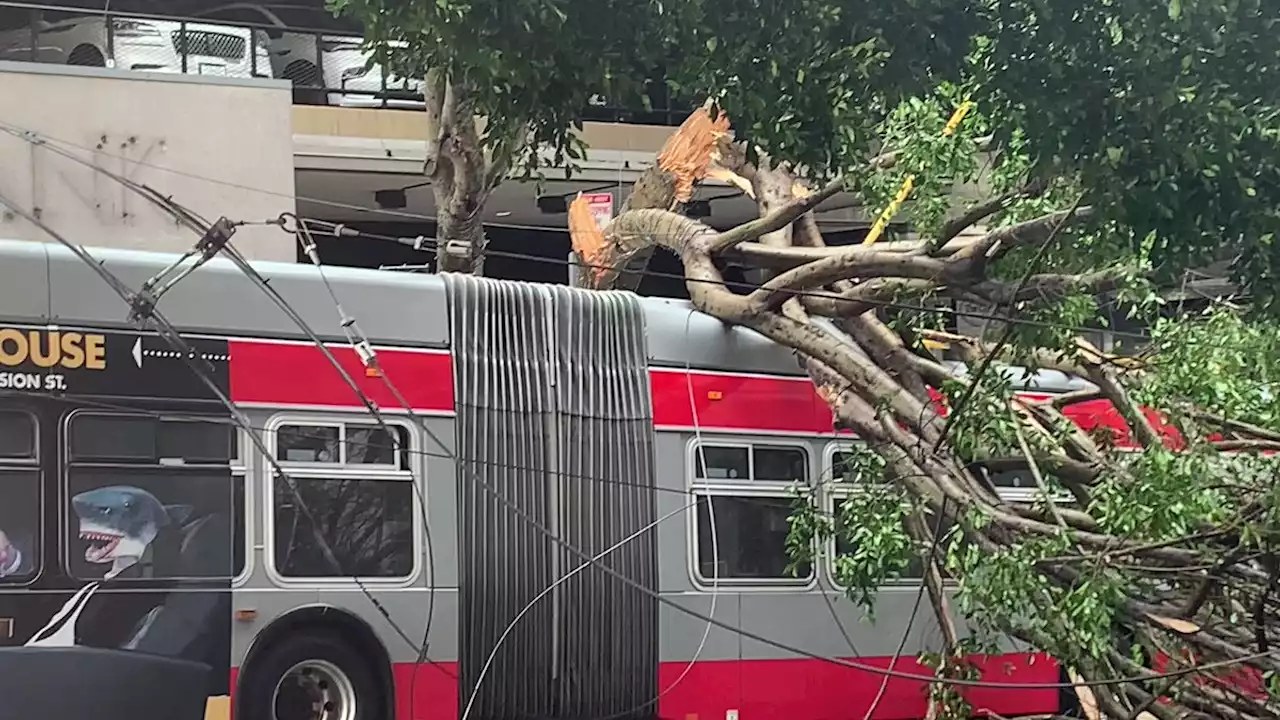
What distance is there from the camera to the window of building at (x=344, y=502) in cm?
934

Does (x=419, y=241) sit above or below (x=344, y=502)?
above

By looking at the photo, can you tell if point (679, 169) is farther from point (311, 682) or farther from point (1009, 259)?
point (311, 682)

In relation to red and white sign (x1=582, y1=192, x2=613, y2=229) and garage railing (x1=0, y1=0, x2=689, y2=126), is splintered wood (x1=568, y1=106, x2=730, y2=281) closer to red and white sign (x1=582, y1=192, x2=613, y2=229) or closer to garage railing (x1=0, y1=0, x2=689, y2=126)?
red and white sign (x1=582, y1=192, x2=613, y2=229)

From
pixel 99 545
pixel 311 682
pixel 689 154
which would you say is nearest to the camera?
pixel 99 545

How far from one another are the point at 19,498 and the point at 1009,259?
5612 millimetres

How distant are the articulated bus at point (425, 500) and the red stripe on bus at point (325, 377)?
1cm

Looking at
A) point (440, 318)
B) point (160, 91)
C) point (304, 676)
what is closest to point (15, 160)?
point (160, 91)

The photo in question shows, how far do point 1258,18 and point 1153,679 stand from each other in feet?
12.1

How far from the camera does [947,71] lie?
7.00 metres

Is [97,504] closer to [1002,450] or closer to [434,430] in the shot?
[434,430]

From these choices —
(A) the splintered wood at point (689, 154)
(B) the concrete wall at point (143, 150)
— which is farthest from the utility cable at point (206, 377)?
(A) the splintered wood at point (689, 154)

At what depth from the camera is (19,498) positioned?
28.1ft

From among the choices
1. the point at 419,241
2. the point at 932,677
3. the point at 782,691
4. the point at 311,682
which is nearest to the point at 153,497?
the point at 311,682

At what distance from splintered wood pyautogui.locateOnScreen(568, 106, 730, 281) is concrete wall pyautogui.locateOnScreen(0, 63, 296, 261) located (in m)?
2.71
